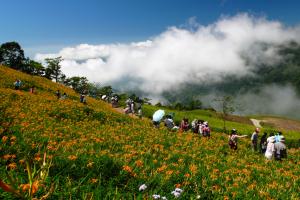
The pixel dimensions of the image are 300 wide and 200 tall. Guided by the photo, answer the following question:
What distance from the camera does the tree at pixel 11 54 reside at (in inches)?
3930

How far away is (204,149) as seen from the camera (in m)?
16.3

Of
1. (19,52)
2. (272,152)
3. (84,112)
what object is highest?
(19,52)

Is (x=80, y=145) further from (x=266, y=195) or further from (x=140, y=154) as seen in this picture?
(x=266, y=195)

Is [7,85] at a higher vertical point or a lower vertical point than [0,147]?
higher

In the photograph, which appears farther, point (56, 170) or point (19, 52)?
point (19, 52)

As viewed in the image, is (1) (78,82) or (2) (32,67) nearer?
(2) (32,67)

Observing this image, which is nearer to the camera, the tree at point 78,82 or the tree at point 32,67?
the tree at point 32,67

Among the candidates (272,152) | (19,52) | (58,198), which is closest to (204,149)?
(272,152)

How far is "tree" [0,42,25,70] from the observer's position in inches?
3930

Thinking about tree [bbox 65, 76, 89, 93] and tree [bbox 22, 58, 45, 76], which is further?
tree [bbox 65, 76, 89, 93]

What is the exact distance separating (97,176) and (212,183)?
9.35ft

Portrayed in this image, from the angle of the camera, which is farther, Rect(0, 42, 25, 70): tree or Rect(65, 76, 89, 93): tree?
Rect(65, 76, 89, 93): tree

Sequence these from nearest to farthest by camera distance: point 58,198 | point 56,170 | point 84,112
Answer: point 58,198, point 56,170, point 84,112

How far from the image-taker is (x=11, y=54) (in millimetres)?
102062
